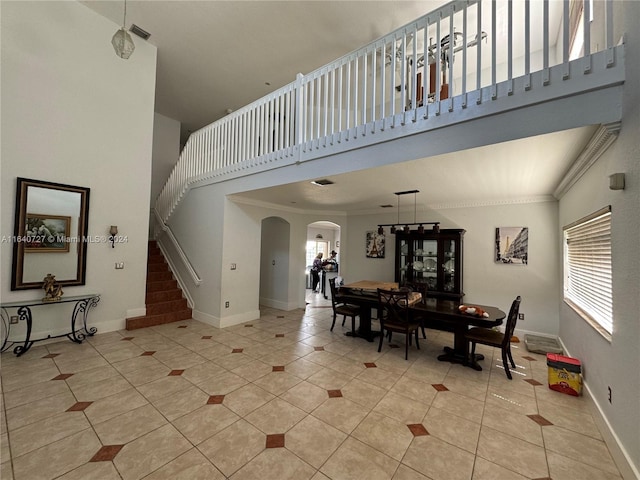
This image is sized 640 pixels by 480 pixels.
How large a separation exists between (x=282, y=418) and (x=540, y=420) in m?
2.37

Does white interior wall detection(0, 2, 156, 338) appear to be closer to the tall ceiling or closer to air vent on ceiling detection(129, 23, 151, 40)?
air vent on ceiling detection(129, 23, 151, 40)

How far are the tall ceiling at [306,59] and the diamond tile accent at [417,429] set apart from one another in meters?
2.48

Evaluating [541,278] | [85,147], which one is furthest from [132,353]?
[541,278]

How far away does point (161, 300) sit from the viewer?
5.46 m

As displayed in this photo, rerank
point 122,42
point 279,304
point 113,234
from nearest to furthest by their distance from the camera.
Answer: point 122,42
point 113,234
point 279,304

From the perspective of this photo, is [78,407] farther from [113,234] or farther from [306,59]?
[306,59]

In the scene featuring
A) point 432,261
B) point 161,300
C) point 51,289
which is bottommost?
point 161,300

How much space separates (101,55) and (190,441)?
5.87 metres

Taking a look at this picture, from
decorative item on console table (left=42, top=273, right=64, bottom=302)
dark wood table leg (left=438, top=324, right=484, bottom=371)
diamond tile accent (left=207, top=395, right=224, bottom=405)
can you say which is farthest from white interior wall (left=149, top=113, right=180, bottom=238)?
dark wood table leg (left=438, top=324, right=484, bottom=371)

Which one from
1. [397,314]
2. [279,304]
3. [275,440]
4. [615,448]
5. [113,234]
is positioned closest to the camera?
[615,448]

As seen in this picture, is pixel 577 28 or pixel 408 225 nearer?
pixel 577 28

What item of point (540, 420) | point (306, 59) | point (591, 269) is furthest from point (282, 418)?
point (306, 59)

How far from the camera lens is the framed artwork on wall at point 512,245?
4676 mm

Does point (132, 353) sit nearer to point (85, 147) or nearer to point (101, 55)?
point (85, 147)
